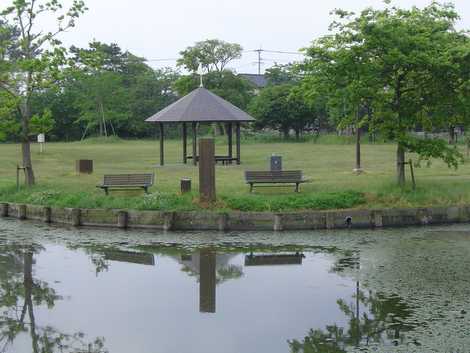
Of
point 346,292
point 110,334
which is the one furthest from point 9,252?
point 346,292

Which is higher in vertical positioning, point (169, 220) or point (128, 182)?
point (128, 182)

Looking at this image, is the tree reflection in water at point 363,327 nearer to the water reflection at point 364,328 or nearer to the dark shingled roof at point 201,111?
the water reflection at point 364,328

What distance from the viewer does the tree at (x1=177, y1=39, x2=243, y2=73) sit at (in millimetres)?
64219

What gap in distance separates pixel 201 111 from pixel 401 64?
1259 centimetres

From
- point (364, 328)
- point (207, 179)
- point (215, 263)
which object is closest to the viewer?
point (364, 328)

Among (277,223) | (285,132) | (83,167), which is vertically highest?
(285,132)

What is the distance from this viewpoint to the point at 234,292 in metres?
14.1

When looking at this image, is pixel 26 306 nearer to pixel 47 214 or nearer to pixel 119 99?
pixel 47 214

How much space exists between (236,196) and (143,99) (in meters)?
48.0

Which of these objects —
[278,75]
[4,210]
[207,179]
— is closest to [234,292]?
[207,179]

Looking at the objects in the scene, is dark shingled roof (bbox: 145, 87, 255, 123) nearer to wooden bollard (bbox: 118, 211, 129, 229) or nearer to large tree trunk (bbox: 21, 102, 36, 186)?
large tree trunk (bbox: 21, 102, 36, 186)

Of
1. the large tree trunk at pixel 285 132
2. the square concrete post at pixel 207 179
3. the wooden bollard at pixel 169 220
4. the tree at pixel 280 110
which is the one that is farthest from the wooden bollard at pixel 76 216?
the large tree trunk at pixel 285 132

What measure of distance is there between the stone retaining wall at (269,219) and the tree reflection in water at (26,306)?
130 inches

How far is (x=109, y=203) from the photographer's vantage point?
22.2m
